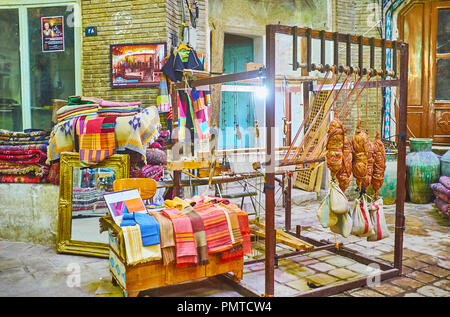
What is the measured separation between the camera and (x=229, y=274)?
3.87 meters

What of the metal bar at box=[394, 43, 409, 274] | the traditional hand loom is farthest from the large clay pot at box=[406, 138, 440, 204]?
the metal bar at box=[394, 43, 409, 274]

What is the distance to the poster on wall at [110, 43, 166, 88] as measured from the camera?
608cm

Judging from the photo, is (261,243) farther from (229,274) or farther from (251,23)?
(251,23)

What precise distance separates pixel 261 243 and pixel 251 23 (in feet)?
15.3

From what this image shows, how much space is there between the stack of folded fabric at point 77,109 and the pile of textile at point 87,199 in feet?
2.81

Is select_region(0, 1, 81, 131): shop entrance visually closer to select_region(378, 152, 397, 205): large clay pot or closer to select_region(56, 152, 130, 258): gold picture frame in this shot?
A: select_region(56, 152, 130, 258): gold picture frame

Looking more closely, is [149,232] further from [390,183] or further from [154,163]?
[390,183]

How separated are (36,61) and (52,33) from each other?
0.52 metres

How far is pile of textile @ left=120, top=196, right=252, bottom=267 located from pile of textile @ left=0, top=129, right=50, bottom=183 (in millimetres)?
2214

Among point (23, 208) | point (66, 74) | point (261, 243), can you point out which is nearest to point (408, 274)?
point (261, 243)

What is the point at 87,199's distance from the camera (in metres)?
4.94

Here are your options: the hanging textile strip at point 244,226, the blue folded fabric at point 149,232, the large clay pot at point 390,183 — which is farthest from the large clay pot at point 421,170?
the blue folded fabric at point 149,232

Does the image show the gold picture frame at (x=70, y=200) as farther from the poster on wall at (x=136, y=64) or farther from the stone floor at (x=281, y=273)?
the poster on wall at (x=136, y=64)
